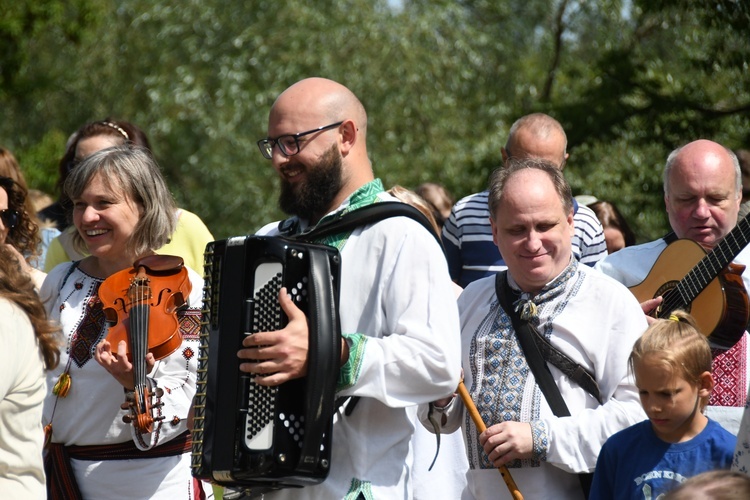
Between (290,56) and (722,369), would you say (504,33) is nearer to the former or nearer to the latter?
(290,56)

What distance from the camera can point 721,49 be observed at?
964 cm

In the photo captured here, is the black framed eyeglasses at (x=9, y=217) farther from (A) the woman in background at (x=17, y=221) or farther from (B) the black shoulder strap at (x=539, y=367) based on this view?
(B) the black shoulder strap at (x=539, y=367)

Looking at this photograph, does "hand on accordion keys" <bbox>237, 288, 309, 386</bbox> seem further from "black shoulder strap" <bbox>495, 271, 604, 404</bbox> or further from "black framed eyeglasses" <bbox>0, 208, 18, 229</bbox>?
"black framed eyeglasses" <bbox>0, 208, 18, 229</bbox>

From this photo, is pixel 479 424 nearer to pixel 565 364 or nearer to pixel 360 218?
pixel 565 364

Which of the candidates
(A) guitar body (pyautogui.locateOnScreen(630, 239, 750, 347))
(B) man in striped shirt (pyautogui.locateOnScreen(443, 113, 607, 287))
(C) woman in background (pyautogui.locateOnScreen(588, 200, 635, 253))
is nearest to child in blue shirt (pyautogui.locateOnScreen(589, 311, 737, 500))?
(A) guitar body (pyautogui.locateOnScreen(630, 239, 750, 347))

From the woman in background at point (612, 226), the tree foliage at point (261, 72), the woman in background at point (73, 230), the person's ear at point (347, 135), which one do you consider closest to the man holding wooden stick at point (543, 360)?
the person's ear at point (347, 135)

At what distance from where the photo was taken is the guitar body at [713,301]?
14.5 feet

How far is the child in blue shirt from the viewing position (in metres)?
3.89

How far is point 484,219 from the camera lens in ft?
19.4

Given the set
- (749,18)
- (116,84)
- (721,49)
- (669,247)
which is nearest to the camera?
(669,247)

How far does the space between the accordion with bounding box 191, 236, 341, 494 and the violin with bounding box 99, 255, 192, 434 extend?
0.63 m

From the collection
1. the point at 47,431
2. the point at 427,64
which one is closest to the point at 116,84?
the point at 427,64

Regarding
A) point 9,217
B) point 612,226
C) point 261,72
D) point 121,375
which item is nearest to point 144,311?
point 121,375

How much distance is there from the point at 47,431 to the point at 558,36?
1474 cm
